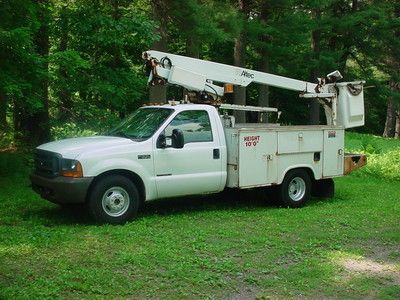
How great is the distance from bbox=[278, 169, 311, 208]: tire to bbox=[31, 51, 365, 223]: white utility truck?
0.02m


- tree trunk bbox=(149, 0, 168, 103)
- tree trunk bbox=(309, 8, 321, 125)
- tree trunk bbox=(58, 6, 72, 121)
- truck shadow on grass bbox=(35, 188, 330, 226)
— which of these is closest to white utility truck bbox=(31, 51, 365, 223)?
truck shadow on grass bbox=(35, 188, 330, 226)

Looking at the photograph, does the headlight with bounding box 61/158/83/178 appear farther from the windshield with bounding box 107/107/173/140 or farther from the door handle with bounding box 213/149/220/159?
the door handle with bounding box 213/149/220/159

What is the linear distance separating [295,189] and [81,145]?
4.52m

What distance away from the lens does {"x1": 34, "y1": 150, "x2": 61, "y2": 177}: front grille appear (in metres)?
8.64

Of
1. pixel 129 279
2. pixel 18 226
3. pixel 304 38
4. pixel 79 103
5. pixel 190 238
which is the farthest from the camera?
pixel 304 38

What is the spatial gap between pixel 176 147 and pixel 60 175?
197 cm

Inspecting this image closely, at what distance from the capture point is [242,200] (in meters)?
11.4

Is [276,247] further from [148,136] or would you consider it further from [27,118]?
[27,118]

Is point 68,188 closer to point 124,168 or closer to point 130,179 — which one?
point 124,168

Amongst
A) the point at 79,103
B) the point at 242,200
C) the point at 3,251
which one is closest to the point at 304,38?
the point at 79,103

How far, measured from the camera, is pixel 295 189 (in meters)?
11.0

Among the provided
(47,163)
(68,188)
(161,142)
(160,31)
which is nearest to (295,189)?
(161,142)

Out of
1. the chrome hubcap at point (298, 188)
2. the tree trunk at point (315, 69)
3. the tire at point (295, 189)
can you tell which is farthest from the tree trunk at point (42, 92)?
the tree trunk at point (315, 69)

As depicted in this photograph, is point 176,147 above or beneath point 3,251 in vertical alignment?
above
